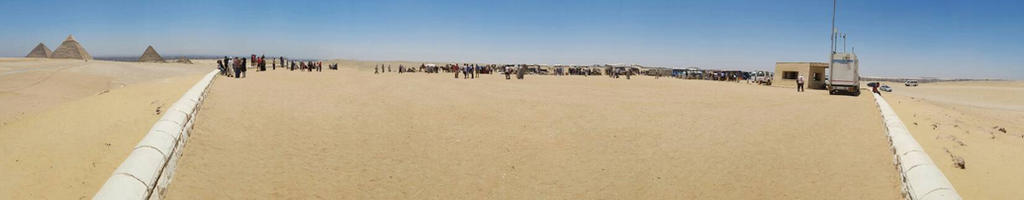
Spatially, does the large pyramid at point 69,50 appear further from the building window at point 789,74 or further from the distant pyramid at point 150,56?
the building window at point 789,74

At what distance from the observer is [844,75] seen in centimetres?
2436

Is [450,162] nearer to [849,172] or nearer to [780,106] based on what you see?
[849,172]

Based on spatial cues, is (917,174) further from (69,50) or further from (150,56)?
(69,50)

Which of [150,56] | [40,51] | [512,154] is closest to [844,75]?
[512,154]

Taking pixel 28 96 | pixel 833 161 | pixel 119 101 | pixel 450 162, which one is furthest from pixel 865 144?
pixel 28 96

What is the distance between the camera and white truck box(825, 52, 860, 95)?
23859 millimetres

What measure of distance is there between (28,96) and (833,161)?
21270 millimetres

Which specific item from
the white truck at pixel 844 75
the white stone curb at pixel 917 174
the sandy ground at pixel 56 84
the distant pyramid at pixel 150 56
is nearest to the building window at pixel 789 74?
the white truck at pixel 844 75

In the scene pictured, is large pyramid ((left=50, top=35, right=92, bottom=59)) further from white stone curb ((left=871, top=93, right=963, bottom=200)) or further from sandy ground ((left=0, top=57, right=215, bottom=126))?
white stone curb ((left=871, top=93, right=963, bottom=200))

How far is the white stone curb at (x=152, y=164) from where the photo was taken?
4.86 meters

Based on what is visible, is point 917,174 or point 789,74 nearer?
point 917,174

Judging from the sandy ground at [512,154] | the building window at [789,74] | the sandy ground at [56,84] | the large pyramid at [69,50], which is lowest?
the sandy ground at [512,154]

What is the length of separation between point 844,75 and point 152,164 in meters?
26.6

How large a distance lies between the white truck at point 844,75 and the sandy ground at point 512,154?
43.8 feet
